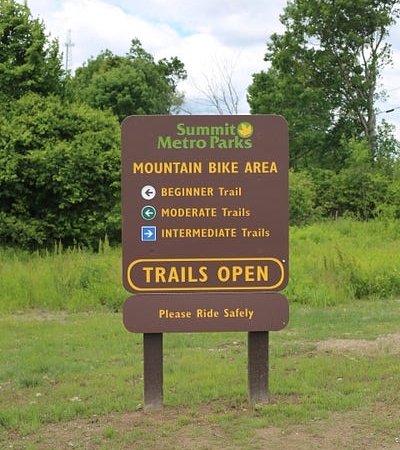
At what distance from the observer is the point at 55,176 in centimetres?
1711

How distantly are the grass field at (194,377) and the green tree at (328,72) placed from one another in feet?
82.4

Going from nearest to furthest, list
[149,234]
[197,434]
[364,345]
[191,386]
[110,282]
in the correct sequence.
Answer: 1. [197,434]
2. [149,234]
3. [191,386]
4. [364,345]
5. [110,282]

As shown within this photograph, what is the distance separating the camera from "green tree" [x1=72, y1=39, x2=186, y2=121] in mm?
39656

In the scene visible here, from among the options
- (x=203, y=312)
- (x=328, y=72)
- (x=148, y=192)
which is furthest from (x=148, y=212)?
(x=328, y=72)

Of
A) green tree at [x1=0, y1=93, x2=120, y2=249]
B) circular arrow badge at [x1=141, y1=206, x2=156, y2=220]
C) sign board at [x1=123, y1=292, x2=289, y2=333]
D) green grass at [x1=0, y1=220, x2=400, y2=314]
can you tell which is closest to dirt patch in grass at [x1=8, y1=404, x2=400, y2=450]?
sign board at [x1=123, y1=292, x2=289, y2=333]

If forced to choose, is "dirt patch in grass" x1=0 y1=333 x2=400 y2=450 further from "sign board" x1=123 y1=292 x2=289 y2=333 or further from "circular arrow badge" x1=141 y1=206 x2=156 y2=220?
"circular arrow badge" x1=141 y1=206 x2=156 y2=220

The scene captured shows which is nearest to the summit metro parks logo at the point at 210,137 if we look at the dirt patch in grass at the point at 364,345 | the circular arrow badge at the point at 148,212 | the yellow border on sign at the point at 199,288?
the circular arrow badge at the point at 148,212

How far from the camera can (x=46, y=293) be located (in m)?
11.3

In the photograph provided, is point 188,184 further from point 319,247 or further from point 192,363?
point 319,247

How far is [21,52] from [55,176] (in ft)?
16.3

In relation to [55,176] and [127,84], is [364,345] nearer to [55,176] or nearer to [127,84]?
[55,176]

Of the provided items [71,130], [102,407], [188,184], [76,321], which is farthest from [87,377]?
[71,130]

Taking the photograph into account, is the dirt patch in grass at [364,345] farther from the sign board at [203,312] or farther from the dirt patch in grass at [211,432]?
the sign board at [203,312]

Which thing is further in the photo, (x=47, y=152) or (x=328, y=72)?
(x=328, y=72)
